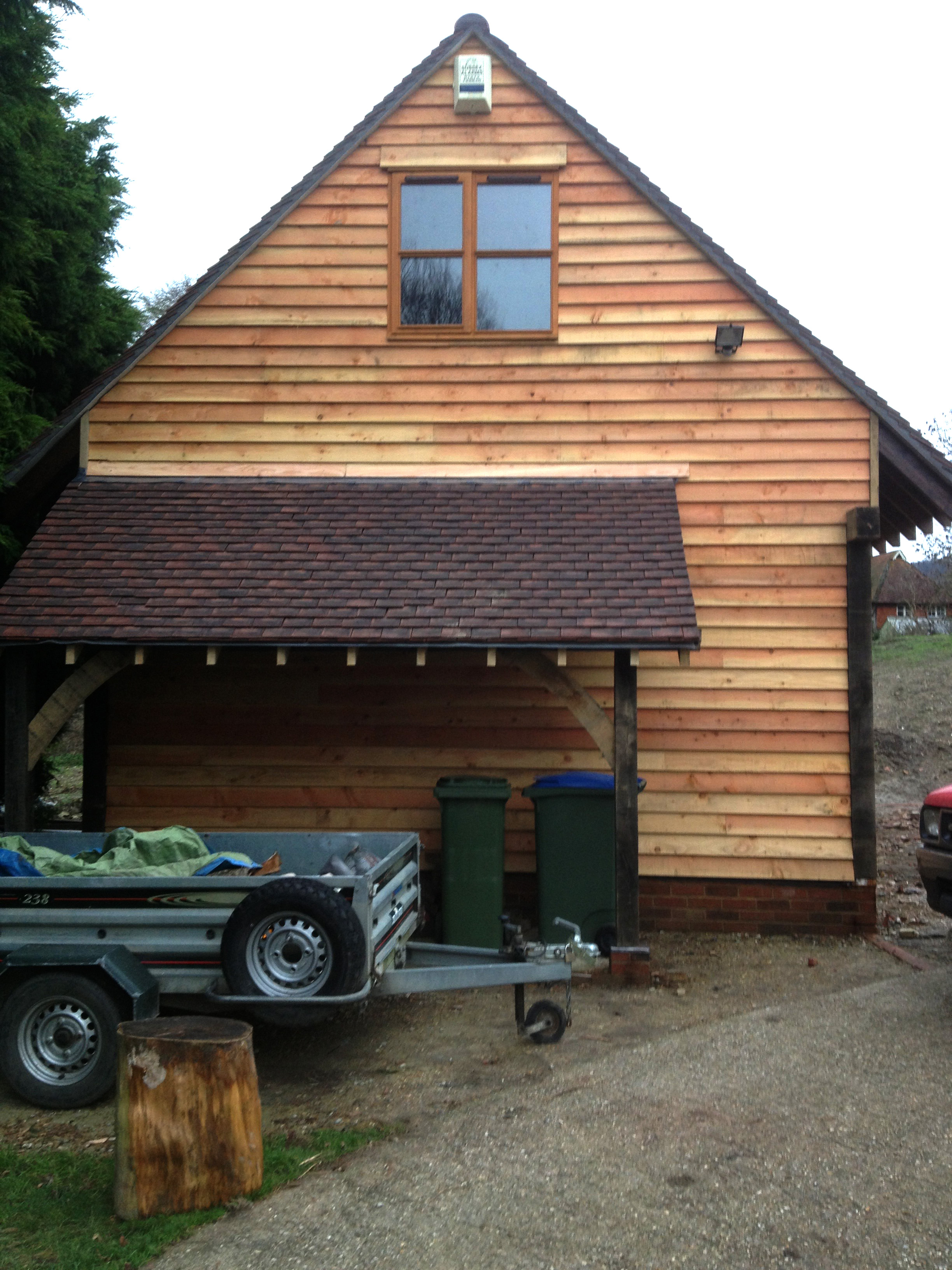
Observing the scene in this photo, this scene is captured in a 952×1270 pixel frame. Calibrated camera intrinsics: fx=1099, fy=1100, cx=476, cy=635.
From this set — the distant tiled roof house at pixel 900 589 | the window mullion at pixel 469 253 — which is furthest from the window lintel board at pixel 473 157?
the distant tiled roof house at pixel 900 589

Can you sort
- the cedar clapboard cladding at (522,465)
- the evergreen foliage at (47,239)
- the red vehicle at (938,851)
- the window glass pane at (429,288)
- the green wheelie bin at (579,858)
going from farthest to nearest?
the evergreen foliage at (47,239) < the window glass pane at (429,288) < the cedar clapboard cladding at (522,465) < the green wheelie bin at (579,858) < the red vehicle at (938,851)

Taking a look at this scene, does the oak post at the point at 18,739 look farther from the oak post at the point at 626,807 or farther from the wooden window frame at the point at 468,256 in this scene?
the wooden window frame at the point at 468,256

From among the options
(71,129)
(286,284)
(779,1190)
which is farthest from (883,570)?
(779,1190)

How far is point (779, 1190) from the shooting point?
4.26m

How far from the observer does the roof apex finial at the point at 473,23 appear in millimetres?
9625

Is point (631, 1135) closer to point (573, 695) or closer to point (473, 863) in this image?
point (573, 695)

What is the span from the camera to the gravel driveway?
3.88 m

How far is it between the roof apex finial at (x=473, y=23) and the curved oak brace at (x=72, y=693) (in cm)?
622

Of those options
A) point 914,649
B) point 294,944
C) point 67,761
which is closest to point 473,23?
point 294,944

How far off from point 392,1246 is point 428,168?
849 centimetres

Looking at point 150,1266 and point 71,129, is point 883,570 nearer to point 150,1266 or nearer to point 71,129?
point 71,129

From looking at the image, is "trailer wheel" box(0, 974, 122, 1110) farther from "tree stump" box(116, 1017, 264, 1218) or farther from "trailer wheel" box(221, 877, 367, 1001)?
"tree stump" box(116, 1017, 264, 1218)

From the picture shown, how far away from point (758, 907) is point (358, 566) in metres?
4.22

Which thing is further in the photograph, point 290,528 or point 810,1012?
point 290,528
